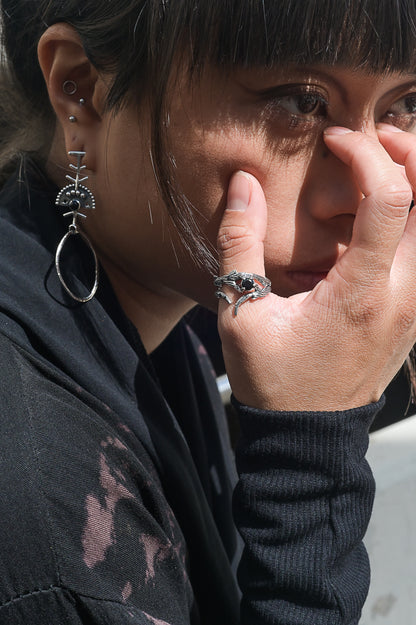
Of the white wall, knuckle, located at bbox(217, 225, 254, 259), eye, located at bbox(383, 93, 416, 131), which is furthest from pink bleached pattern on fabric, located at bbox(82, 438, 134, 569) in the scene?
the white wall

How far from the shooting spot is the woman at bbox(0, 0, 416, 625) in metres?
0.97

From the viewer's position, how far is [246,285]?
3.64ft

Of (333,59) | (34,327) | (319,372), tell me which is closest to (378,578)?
(319,372)

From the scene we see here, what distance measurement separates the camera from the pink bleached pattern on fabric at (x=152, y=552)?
1027 millimetres

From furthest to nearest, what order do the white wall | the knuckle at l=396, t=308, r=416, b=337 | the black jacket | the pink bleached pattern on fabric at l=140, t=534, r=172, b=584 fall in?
the white wall, the knuckle at l=396, t=308, r=416, b=337, the pink bleached pattern on fabric at l=140, t=534, r=172, b=584, the black jacket

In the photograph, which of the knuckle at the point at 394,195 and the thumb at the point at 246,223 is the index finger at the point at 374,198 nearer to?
the knuckle at the point at 394,195

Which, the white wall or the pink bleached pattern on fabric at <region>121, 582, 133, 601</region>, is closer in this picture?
the pink bleached pattern on fabric at <region>121, 582, 133, 601</region>

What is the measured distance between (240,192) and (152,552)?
569 mm

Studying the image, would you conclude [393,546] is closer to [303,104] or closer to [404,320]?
[404,320]

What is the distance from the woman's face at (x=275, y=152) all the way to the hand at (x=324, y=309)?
37mm

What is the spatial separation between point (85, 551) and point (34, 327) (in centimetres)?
35

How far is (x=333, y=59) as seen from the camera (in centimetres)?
102

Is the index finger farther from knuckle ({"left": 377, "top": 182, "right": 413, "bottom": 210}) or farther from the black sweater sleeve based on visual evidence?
the black sweater sleeve

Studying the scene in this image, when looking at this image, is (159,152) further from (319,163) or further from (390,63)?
(390,63)
